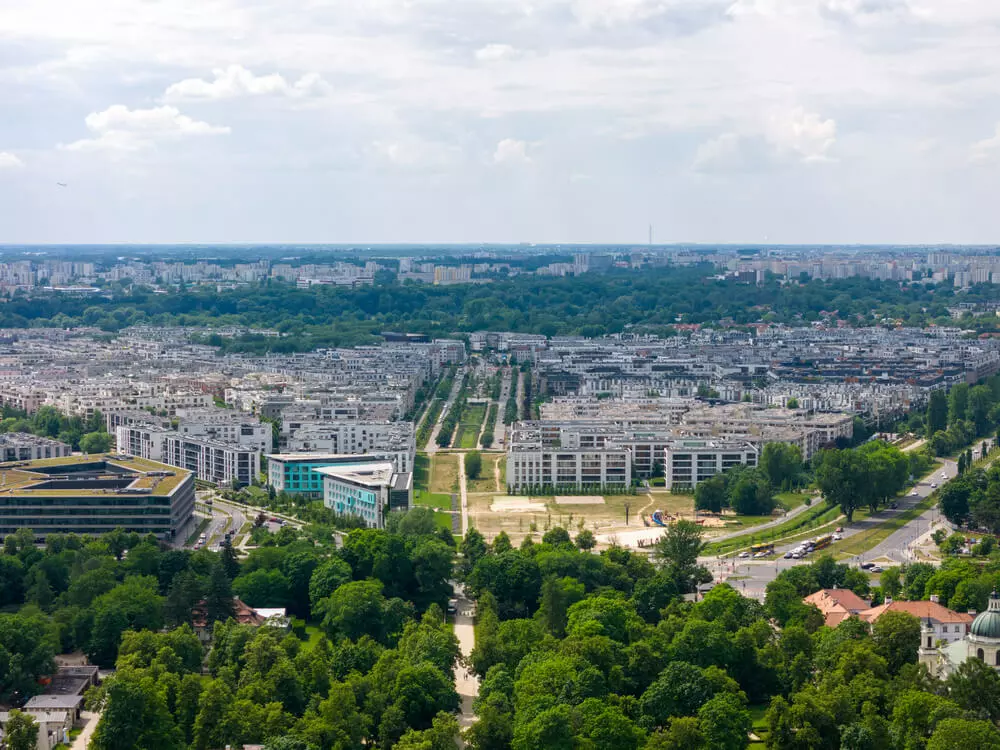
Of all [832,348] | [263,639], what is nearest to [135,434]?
[263,639]

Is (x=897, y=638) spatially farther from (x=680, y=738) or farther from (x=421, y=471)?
(x=421, y=471)

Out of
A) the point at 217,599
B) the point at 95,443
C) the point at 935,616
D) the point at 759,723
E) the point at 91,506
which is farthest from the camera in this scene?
the point at 95,443

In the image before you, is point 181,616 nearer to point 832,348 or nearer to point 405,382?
point 405,382

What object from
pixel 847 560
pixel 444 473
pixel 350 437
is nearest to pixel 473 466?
pixel 444 473

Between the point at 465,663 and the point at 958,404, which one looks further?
the point at 958,404

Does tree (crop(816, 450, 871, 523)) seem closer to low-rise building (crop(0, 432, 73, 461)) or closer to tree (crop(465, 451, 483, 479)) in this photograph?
tree (crop(465, 451, 483, 479))

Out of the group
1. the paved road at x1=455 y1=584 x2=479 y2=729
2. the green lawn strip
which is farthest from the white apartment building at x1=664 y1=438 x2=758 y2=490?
the paved road at x1=455 y1=584 x2=479 y2=729
